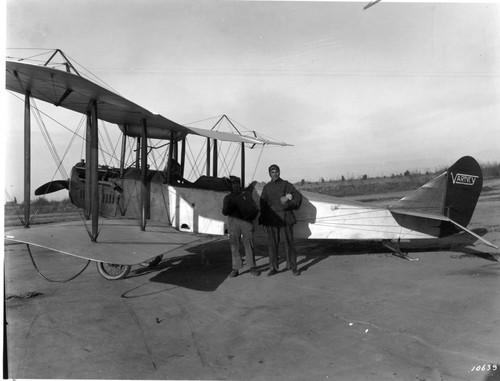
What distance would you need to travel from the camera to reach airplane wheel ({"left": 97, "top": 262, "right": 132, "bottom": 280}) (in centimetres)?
617

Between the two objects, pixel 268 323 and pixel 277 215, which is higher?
pixel 277 215

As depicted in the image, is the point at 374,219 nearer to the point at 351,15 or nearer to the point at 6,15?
the point at 351,15

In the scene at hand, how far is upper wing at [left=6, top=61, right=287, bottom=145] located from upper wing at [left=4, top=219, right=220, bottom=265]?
1.91 meters

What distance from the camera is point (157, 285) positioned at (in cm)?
575

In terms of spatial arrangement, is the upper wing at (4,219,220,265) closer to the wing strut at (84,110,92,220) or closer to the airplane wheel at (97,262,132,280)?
the wing strut at (84,110,92,220)

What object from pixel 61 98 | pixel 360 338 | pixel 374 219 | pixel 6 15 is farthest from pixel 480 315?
pixel 61 98

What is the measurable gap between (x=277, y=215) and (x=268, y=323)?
254 cm

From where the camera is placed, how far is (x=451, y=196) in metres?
6.60

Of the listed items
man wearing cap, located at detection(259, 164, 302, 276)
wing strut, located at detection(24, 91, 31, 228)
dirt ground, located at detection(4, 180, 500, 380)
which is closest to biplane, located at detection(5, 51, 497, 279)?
wing strut, located at detection(24, 91, 31, 228)

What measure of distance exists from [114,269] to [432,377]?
193 inches

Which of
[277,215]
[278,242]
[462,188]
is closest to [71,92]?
[277,215]

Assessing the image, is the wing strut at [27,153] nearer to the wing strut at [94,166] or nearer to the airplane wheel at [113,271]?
the wing strut at [94,166]

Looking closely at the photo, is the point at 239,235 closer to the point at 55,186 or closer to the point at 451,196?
the point at 451,196

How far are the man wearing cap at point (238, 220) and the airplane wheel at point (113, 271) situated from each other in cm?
169
